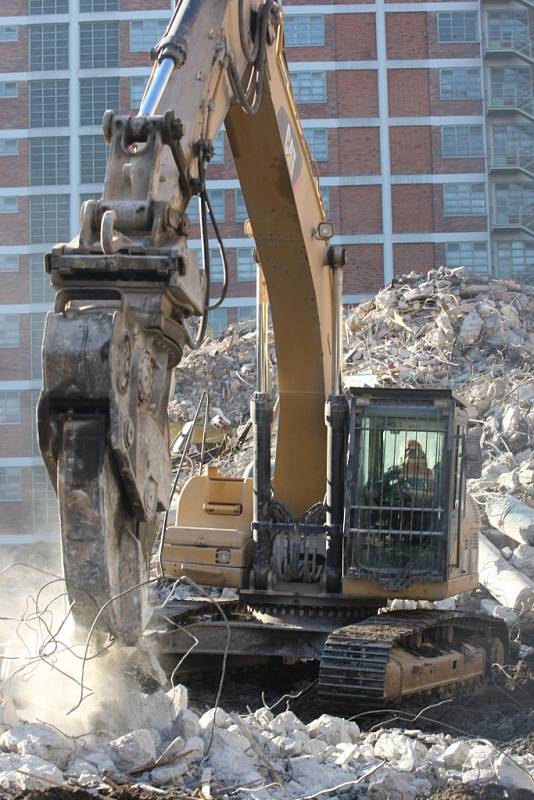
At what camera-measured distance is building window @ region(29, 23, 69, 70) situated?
4394cm

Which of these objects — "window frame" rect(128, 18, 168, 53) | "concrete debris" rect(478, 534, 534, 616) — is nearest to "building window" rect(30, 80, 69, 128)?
"window frame" rect(128, 18, 168, 53)

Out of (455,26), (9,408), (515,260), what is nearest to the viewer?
(9,408)

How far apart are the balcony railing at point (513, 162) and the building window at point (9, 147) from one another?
17271 millimetres

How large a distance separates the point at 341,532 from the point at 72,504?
464cm

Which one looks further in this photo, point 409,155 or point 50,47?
point 50,47

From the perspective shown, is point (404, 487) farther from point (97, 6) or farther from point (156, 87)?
point (97, 6)

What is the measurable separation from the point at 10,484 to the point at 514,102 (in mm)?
22363

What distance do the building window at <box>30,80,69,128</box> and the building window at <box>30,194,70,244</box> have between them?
2676 mm

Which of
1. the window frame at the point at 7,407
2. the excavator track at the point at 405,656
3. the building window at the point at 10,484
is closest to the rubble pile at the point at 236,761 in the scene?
the excavator track at the point at 405,656

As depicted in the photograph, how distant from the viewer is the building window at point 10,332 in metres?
42.7

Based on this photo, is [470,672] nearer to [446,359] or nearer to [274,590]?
[274,590]

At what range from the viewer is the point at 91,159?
43.7 m

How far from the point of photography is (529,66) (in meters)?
44.0

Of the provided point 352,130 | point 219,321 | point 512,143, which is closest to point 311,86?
point 352,130
